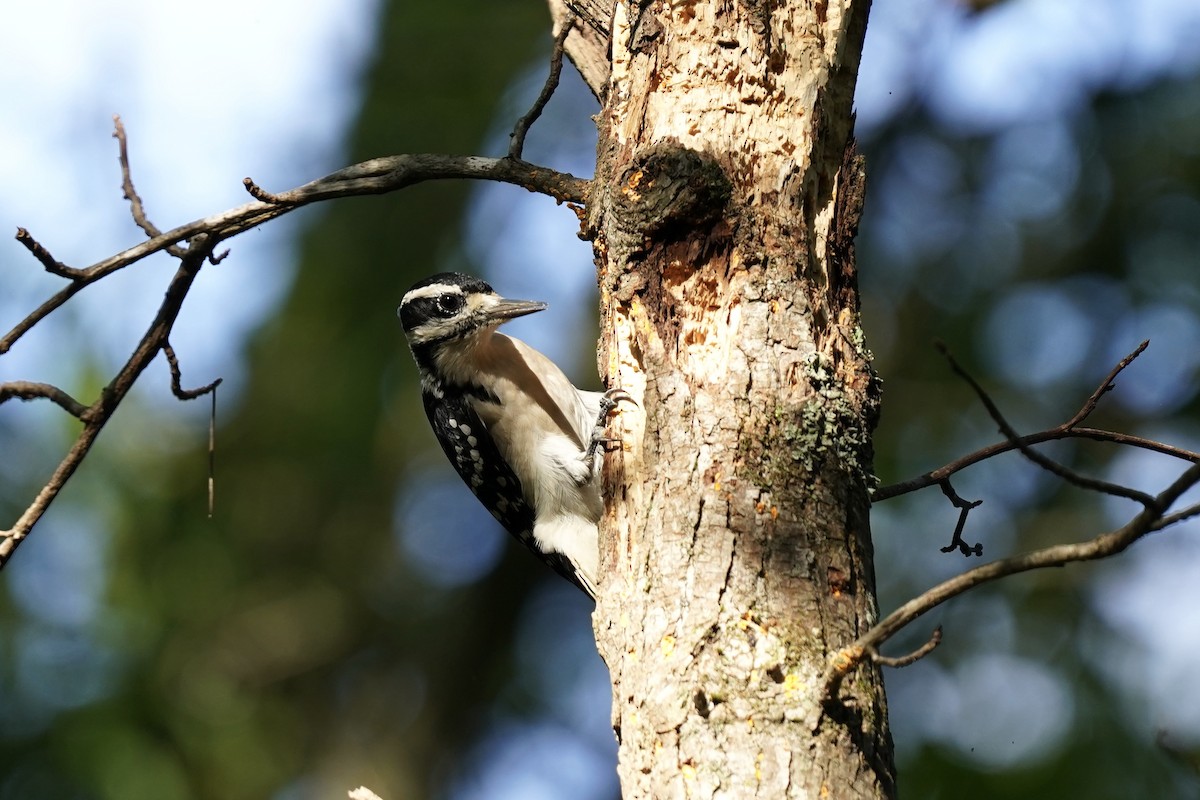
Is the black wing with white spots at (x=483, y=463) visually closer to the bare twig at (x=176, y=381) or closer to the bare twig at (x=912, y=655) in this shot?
the bare twig at (x=176, y=381)

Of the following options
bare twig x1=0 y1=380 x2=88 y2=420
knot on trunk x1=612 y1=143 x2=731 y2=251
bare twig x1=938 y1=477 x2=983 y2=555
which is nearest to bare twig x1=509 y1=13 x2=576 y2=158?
knot on trunk x1=612 y1=143 x2=731 y2=251

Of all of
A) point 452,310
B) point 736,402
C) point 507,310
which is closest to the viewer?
point 736,402

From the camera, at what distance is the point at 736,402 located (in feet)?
9.37

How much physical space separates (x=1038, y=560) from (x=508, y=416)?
3.22 meters

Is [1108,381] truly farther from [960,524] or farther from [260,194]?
[260,194]

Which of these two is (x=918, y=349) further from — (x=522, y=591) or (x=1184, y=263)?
(x=522, y=591)

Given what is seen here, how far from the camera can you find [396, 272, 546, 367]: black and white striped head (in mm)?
4934

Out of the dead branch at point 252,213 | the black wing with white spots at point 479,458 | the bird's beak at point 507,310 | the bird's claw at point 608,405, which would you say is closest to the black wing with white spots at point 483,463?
the black wing with white spots at point 479,458

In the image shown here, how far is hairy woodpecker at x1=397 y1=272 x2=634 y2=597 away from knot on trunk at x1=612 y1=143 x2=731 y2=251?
162cm

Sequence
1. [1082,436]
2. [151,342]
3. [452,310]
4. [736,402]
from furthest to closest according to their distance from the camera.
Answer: [452,310] → [151,342] → [1082,436] → [736,402]

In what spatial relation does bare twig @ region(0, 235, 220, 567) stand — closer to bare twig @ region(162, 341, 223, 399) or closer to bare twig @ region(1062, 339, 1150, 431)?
bare twig @ region(162, 341, 223, 399)

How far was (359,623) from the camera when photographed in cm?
882

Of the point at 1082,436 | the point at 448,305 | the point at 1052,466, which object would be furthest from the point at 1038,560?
the point at 448,305

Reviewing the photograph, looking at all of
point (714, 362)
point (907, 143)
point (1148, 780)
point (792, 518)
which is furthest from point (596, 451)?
point (907, 143)
